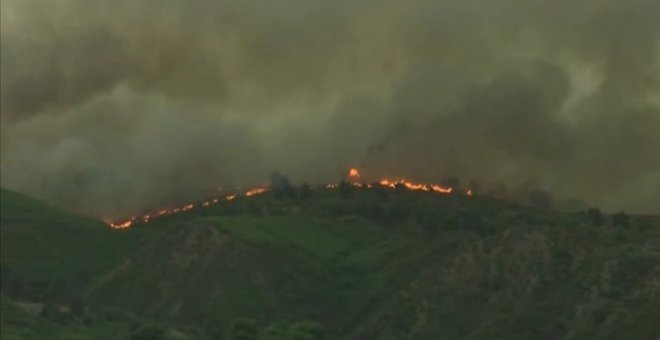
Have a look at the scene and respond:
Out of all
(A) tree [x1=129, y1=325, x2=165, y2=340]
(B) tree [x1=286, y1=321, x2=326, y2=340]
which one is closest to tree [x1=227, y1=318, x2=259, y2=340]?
(B) tree [x1=286, y1=321, x2=326, y2=340]

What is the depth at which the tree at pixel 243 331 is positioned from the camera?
16038 centimetres

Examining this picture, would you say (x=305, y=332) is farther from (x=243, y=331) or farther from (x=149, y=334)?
(x=149, y=334)

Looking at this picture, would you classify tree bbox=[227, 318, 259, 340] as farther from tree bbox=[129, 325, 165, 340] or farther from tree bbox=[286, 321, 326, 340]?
tree bbox=[129, 325, 165, 340]

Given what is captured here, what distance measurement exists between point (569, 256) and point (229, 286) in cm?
5307

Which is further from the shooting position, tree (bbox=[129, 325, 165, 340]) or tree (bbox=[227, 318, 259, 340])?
tree (bbox=[227, 318, 259, 340])

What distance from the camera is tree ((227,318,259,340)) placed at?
160 metres

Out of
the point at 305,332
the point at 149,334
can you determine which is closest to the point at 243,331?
the point at 305,332

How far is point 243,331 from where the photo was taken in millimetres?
161250

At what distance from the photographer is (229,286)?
7830 inches

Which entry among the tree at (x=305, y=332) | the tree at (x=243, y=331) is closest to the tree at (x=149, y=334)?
the tree at (x=243, y=331)

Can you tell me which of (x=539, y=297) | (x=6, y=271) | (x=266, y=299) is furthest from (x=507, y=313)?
(x=6, y=271)

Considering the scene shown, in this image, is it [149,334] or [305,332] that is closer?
[149,334]

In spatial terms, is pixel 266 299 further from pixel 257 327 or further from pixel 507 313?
pixel 507 313

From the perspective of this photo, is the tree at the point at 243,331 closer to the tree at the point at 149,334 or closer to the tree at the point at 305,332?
the tree at the point at 305,332
